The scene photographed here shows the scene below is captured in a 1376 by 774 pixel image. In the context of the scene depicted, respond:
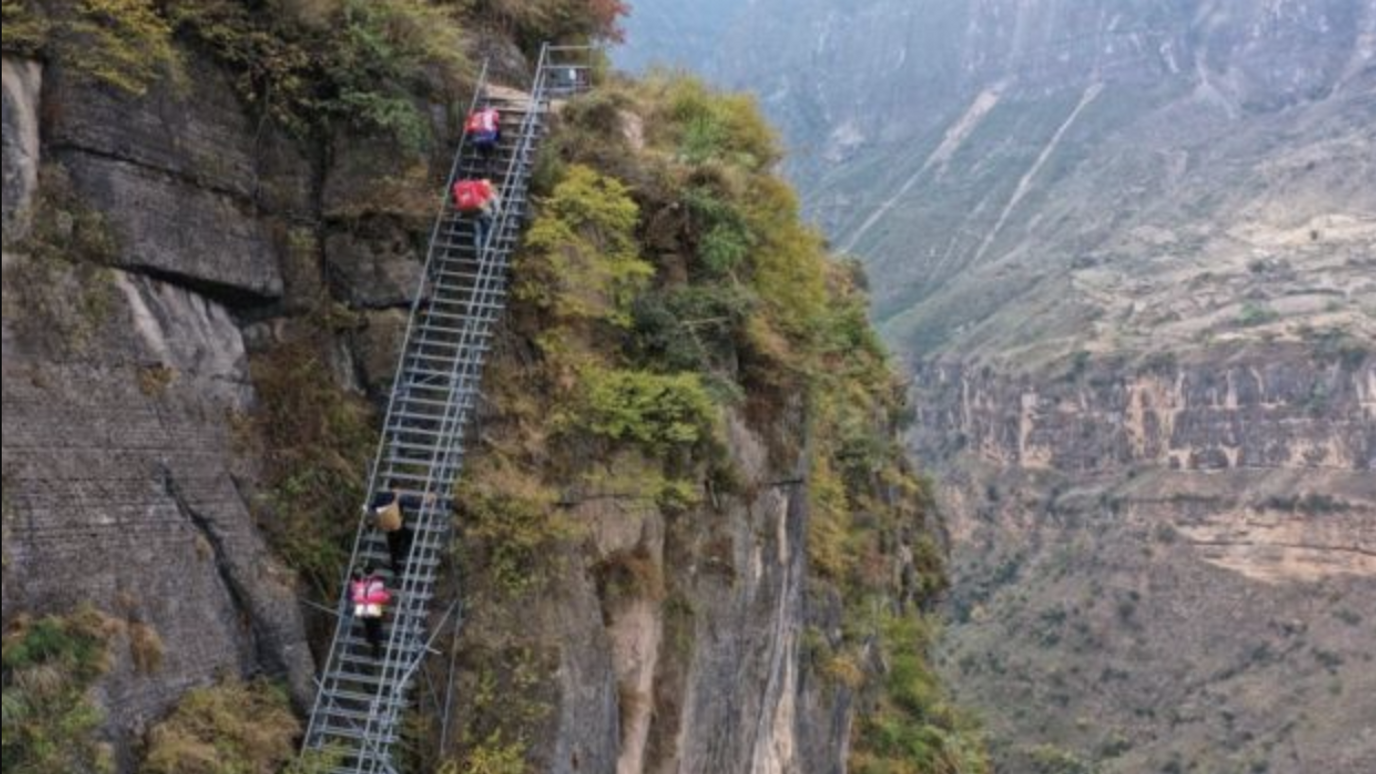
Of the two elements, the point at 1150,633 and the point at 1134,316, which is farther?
the point at 1134,316

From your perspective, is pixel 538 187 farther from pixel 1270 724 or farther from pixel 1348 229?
pixel 1348 229

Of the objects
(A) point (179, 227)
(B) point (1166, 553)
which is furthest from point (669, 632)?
(B) point (1166, 553)

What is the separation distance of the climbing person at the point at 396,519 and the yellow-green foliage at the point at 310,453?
40 centimetres

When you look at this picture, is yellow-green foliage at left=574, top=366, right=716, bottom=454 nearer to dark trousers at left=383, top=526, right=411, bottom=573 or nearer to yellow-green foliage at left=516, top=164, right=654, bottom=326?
yellow-green foliage at left=516, top=164, right=654, bottom=326

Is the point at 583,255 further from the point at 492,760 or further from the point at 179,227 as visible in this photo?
the point at 492,760

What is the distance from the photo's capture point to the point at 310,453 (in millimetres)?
11469

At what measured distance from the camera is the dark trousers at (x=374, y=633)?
10.9 meters

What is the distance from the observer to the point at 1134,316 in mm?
120750

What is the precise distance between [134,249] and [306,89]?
2607mm

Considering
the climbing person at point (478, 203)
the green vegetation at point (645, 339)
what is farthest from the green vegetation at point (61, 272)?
the climbing person at point (478, 203)

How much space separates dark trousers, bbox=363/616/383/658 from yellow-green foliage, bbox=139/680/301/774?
81 cm

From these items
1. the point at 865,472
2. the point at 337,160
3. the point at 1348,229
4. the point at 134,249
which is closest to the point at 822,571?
the point at 865,472

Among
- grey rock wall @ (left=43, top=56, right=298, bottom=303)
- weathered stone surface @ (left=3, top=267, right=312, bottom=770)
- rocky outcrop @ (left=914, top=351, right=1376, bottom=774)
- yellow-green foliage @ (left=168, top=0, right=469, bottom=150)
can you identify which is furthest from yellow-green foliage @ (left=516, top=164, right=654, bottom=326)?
rocky outcrop @ (left=914, top=351, right=1376, bottom=774)

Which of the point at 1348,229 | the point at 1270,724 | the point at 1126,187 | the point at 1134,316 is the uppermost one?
the point at 1126,187
